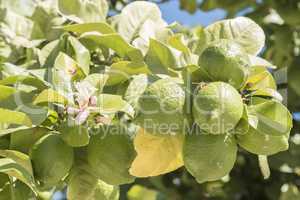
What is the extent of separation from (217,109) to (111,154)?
0.18 metres

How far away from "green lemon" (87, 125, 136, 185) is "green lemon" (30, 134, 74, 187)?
0.12 feet

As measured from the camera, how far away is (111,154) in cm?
89

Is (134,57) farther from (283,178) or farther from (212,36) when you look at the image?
(283,178)

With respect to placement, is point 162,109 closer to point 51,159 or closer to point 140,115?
point 140,115

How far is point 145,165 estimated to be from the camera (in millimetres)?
898

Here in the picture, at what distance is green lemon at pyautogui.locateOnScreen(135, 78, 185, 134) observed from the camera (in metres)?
0.82

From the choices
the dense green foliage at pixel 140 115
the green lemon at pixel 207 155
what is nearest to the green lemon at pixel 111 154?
the dense green foliage at pixel 140 115

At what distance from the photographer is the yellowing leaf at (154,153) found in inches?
34.4

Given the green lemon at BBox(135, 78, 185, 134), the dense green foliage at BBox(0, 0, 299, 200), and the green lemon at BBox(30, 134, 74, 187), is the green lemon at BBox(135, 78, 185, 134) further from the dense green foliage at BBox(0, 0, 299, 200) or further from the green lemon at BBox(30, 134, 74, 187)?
the green lemon at BBox(30, 134, 74, 187)

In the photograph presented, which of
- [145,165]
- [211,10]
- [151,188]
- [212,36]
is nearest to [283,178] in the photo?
[151,188]

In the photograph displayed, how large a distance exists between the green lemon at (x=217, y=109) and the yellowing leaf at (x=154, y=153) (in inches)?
2.6

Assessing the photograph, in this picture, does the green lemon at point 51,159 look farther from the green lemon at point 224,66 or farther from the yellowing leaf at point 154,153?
the green lemon at point 224,66

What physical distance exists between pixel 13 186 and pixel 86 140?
13 cm

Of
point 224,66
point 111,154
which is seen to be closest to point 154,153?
point 111,154
